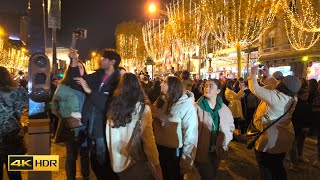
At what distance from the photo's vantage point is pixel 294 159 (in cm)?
796

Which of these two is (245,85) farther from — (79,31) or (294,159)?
(79,31)

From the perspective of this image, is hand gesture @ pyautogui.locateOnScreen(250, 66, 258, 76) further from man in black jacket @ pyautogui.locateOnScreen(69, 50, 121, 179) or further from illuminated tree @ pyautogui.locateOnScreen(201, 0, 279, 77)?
illuminated tree @ pyautogui.locateOnScreen(201, 0, 279, 77)

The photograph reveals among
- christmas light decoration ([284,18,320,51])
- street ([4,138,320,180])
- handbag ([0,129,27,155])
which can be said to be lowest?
street ([4,138,320,180])

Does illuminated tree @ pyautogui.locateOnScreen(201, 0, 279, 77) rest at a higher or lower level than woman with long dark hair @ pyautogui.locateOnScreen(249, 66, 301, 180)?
higher

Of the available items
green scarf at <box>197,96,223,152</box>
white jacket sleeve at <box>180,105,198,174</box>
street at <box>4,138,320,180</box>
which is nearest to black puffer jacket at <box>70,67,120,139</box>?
white jacket sleeve at <box>180,105,198,174</box>

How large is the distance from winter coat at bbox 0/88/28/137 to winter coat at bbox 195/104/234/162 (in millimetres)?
2480

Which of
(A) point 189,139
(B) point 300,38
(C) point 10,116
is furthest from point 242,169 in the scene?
(B) point 300,38

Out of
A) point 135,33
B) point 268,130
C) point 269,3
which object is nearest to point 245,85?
point 268,130

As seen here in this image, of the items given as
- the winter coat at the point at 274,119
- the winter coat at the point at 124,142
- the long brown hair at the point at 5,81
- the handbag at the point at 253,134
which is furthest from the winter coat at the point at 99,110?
the handbag at the point at 253,134

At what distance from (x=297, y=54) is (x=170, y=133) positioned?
101 ft

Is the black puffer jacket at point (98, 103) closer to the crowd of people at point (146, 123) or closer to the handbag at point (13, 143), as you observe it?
the crowd of people at point (146, 123)

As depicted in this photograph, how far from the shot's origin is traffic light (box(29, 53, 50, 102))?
3984mm

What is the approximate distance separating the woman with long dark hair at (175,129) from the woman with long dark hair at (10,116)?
1925 millimetres

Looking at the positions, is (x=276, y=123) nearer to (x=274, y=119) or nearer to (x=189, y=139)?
(x=274, y=119)
